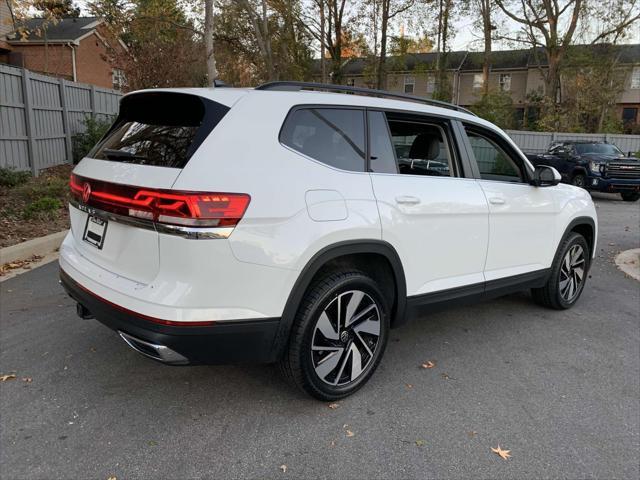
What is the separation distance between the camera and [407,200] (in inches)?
128

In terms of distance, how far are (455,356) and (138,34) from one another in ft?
42.5

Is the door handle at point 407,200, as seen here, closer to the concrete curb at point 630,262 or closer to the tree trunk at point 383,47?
the concrete curb at point 630,262

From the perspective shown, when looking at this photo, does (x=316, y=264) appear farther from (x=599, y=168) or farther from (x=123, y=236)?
(x=599, y=168)

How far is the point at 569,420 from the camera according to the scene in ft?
9.96

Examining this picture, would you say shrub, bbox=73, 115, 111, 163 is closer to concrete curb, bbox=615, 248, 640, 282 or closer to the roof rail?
the roof rail

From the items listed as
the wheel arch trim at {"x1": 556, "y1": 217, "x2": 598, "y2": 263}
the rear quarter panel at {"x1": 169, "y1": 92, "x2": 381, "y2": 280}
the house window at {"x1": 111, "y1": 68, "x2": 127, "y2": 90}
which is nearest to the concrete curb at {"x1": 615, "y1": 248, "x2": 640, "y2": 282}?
the wheel arch trim at {"x1": 556, "y1": 217, "x2": 598, "y2": 263}

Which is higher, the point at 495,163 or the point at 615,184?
the point at 495,163

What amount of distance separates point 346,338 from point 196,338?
100 cm

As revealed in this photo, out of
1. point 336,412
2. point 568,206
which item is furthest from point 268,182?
point 568,206

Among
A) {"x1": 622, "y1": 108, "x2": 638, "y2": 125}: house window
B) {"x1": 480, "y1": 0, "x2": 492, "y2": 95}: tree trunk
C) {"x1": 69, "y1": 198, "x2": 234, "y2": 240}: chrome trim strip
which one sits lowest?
{"x1": 69, "y1": 198, "x2": 234, "y2": 240}: chrome trim strip

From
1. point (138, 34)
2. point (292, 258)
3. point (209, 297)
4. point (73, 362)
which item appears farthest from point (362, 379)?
point (138, 34)

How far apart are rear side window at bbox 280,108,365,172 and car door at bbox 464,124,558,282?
1.20 metres

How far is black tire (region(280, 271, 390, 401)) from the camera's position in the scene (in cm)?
284

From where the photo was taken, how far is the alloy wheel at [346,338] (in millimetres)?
2986
